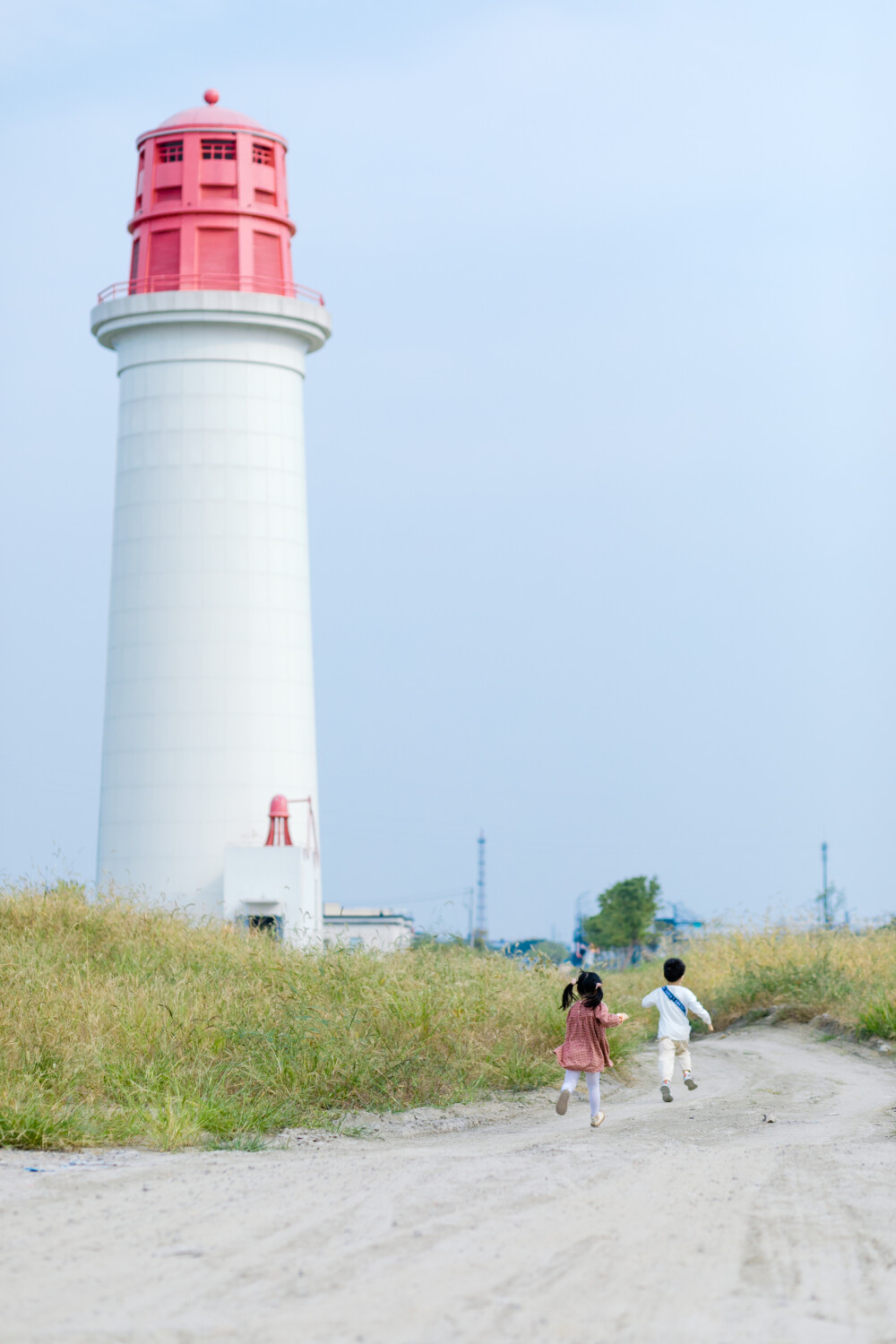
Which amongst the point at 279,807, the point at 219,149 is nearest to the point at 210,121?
the point at 219,149

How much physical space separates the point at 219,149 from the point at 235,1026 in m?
18.2

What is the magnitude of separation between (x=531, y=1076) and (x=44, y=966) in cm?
467

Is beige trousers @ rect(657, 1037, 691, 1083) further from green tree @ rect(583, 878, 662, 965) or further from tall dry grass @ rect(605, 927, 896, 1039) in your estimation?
green tree @ rect(583, 878, 662, 965)

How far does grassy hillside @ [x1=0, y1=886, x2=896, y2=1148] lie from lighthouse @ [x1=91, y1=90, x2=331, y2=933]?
6.79 meters

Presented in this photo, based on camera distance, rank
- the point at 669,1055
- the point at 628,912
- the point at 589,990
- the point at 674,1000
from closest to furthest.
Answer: the point at 589,990
the point at 669,1055
the point at 674,1000
the point at 628,912

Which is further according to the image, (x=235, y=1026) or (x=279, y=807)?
(x=279, y=807)

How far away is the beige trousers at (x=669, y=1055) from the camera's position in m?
10.7

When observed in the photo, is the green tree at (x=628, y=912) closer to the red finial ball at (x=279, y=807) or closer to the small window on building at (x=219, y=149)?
the red finial ball at (x=279, y=807)

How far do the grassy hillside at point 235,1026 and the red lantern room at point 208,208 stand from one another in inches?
494

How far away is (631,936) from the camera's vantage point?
36.2 meters

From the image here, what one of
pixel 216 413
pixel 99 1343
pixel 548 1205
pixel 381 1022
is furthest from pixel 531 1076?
pixel 216 413

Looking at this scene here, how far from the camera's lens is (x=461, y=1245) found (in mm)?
5777

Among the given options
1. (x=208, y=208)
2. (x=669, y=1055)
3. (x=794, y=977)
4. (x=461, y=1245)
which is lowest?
(x=461, y=1245)

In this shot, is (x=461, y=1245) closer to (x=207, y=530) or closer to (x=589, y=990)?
(x=589, y=990)
